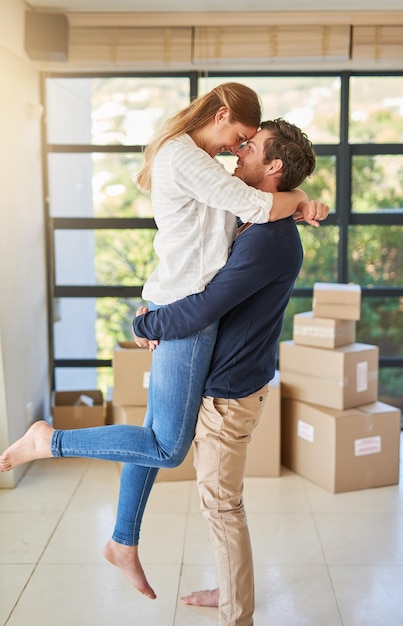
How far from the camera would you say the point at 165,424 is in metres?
2.23

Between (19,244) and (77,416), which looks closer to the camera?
(19,244)

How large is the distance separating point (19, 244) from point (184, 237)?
210 cm

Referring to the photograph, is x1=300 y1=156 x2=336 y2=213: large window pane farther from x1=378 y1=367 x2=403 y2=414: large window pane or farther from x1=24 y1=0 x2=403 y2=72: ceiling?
x1=378 y1=367 x2=403 y2=414: large window pane

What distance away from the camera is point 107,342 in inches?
191

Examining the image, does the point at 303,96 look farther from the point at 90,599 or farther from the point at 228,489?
the point at 90,599

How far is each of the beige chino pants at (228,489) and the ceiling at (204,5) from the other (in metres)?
2.48

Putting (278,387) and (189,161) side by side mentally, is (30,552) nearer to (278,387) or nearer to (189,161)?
(278,387)

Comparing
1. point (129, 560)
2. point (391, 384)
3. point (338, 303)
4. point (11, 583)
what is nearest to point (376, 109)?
point (338, 303)

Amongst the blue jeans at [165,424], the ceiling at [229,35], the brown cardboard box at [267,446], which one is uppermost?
the ceiling at [229,35]

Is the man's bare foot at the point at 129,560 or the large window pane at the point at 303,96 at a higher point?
the large window pane at the point at 303,96

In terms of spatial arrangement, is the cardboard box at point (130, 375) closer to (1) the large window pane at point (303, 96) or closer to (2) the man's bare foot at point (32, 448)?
(2) the man's bare foot at point (32, 448)

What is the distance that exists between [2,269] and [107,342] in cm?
128

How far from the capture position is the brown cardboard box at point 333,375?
3809 millimetres

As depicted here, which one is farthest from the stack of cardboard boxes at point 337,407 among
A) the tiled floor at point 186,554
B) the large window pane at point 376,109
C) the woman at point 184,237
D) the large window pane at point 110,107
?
the woman at point 184,237
